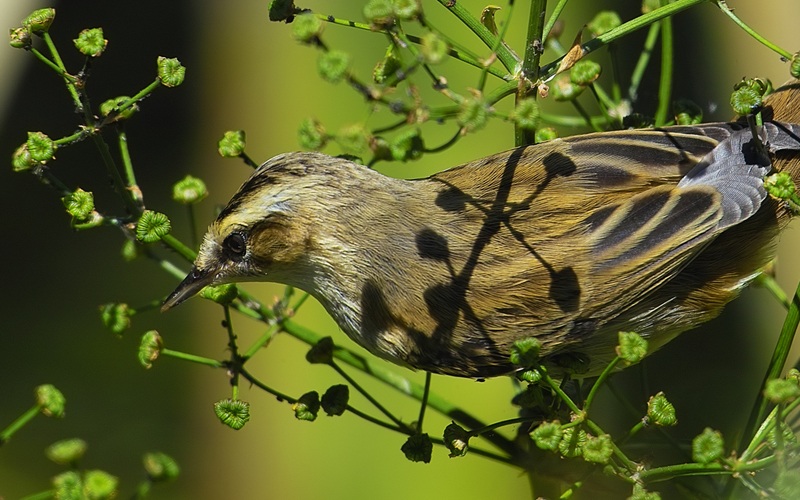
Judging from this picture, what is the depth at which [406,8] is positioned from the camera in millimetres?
1738

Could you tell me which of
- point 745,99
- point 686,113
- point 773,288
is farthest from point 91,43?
point 773,288

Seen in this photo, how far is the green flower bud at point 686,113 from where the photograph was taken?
7.92 ft

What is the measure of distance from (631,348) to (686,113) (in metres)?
0.86

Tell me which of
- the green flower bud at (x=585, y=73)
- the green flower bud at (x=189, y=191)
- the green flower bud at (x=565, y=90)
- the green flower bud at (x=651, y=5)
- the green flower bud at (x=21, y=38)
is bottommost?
the green flower bud at (x=189, y=191)

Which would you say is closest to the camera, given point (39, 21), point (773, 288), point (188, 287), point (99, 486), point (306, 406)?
point (99, 486)

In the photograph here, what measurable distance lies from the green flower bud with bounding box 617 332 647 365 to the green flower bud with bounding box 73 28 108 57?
116 cm

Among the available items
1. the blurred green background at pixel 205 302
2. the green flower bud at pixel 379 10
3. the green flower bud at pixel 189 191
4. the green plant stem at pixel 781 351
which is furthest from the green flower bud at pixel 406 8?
the blurred green background at pixel 205 302

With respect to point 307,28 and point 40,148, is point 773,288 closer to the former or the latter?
point 307,28

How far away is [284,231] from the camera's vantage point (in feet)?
9.20

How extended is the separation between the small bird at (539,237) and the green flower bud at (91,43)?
70 centimetres

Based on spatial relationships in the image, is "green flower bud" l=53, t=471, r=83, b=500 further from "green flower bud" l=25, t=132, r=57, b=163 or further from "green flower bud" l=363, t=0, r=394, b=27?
"green flower bud" l=363, t=0, r=394, b=27

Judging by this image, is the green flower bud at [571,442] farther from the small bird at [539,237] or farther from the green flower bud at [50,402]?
the green flower bud at [50,402]

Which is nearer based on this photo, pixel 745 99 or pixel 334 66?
pixel 334 66

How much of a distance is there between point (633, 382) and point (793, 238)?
37.2 inches
